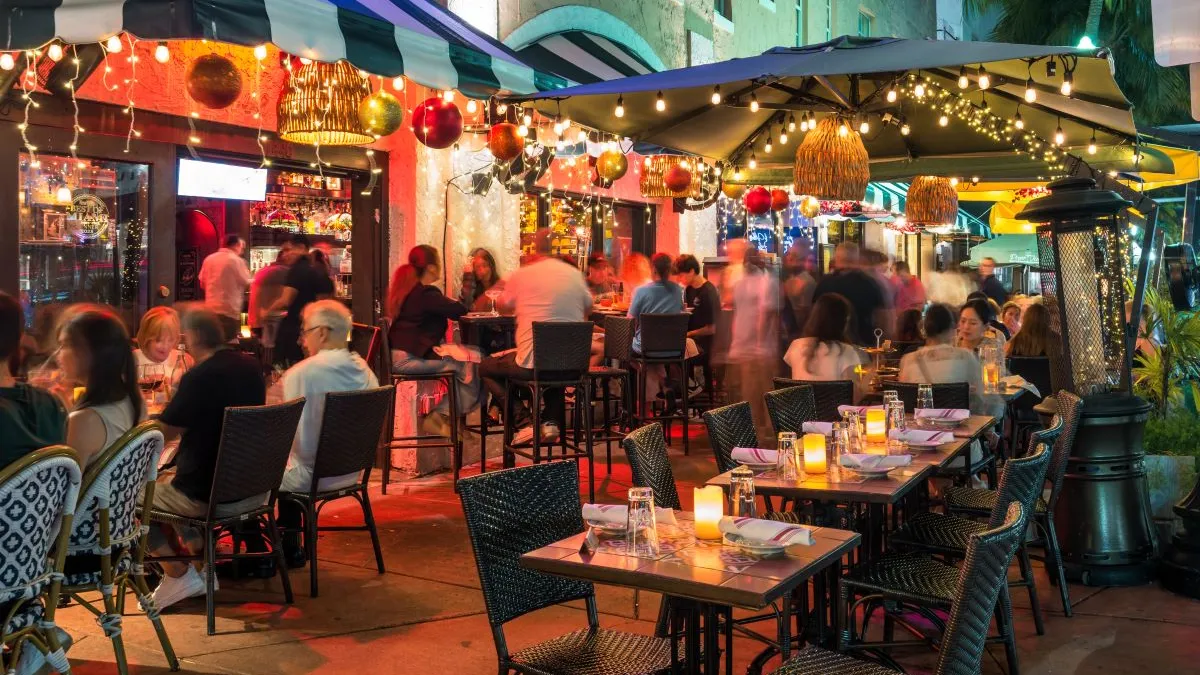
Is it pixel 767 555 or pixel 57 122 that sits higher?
pixel 57 122

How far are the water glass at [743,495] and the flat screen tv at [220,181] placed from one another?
6.13 metres

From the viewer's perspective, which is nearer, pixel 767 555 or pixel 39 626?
pixel 767 555

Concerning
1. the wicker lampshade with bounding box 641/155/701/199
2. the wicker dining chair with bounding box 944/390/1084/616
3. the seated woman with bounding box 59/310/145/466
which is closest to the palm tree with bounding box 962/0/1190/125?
the wicker lampshade with bounding box 641/155/701/199

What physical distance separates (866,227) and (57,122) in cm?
2061

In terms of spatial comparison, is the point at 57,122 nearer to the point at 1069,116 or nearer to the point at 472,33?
the point at 472,33

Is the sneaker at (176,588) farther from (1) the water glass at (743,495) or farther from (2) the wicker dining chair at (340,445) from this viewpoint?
(1) the water glass at (743,495)

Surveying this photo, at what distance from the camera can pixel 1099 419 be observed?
609 centimetres

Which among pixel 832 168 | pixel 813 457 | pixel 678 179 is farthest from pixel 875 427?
pixel 678 179

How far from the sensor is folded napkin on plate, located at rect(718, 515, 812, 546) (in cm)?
330

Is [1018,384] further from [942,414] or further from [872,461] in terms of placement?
[872,461]

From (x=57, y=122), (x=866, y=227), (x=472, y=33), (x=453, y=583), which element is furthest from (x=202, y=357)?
(x=866, y=227)

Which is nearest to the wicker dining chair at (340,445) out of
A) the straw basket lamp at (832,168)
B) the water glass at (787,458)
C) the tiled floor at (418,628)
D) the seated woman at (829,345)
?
the tiled floor at (418,628)

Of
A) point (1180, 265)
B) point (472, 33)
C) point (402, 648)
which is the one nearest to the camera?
point (402, 648)

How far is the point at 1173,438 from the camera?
22.6 ft
